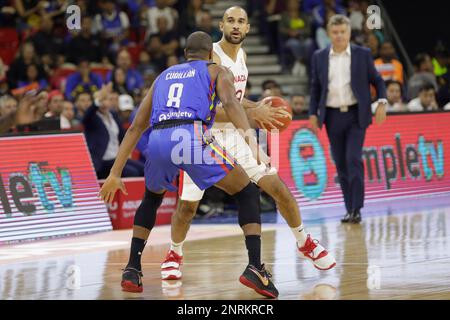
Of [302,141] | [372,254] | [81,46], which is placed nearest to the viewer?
[372,254]

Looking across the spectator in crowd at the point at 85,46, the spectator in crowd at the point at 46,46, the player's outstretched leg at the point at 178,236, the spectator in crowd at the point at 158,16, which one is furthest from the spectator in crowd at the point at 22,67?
the player's outstretched leg at the point at 178,236

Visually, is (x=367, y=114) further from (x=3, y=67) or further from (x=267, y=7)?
(x=267, y=7)

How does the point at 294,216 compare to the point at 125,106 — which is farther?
the point at 125,106

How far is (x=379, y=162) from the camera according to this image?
15.3m

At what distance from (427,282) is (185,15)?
44.9 feet

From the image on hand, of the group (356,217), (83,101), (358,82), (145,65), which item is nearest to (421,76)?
(145,65)

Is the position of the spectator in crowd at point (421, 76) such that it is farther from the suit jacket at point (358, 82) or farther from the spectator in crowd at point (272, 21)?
the suit jacket at point (358, 82)

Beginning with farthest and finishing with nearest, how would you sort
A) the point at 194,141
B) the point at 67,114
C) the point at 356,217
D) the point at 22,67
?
the point at 22,67 → the point at 67,114 → the point at 356,217 → the point at 194,141

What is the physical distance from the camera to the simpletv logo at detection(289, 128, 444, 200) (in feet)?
47.3

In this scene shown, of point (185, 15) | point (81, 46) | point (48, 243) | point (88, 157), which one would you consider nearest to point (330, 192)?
point (88, 157)

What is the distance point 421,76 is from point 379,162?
4.48 m

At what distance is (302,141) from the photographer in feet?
47.9

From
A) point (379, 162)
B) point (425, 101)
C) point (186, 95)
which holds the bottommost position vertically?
point (379, 162)

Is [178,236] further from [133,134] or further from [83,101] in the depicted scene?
[83,101]
